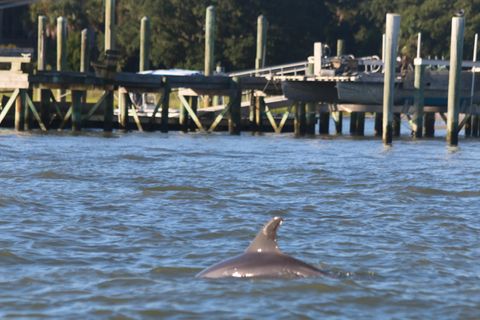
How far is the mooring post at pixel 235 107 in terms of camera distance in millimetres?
41562

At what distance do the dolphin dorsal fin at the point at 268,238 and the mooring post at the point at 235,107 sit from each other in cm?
2939

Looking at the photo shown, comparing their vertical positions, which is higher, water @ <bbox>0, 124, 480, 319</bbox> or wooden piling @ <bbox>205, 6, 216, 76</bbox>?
wooden piling @ <bbox>205, 6, 216, 76</bbox>

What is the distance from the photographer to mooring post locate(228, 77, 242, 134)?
41.6 metres

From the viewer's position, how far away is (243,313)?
11188mm

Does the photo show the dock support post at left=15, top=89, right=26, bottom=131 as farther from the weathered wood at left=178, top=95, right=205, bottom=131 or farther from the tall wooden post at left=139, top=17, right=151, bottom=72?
the tall wooden post at left=139, top=17, right=151, bottom=72

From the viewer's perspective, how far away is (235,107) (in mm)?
41969

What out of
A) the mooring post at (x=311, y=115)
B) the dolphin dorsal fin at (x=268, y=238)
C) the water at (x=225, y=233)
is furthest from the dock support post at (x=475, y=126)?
the dolphin dorsal fin at (x=268, y=238)

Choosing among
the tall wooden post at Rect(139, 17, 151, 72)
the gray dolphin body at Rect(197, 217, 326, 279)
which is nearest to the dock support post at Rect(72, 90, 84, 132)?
the tall wooden post at Rect(139, 17, 151, 72)

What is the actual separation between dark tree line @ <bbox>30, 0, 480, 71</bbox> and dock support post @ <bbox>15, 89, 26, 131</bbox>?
95.8 ft

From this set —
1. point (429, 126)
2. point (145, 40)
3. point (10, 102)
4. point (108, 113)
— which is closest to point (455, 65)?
point (429, 126)

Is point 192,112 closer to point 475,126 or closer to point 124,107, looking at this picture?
point 124,107

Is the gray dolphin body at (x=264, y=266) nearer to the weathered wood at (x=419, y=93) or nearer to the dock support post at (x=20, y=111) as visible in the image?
the dock support post at (x=20, y=111)

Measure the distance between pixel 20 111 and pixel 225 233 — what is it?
22.5 metres

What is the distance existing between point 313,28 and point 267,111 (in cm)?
2896
